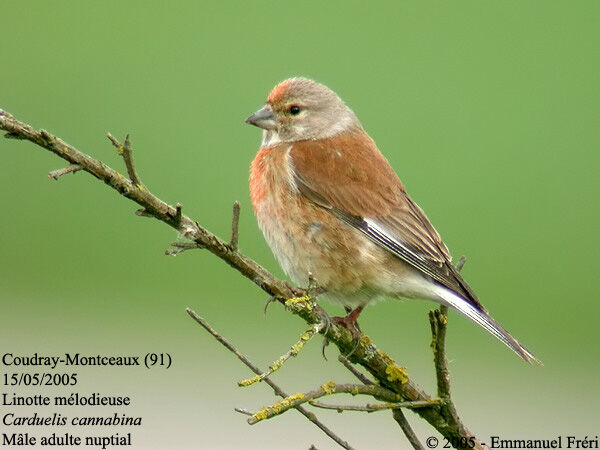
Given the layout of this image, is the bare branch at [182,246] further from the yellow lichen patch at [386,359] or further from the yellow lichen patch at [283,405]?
the yellow lichen patch at [386,359]

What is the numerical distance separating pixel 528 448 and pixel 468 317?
0.56 m

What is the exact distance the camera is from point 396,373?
3166 mm

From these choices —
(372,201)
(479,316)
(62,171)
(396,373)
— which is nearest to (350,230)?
(372,201)

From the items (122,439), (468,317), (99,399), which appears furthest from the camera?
(99,399)

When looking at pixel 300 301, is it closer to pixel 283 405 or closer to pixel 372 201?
pixel 283 405

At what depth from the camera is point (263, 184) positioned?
15.3 ft

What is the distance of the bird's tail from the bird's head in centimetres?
118

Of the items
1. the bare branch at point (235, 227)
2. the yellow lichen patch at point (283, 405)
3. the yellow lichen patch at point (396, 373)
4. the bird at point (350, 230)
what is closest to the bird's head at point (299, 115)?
the bird at point (350, 230)

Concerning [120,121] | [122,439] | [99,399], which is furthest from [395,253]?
[120,121]

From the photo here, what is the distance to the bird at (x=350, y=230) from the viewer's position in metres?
4.33

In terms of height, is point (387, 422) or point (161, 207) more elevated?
point (387, 422)

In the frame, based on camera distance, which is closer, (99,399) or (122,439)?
(122,439)

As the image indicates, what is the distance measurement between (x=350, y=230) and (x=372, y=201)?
0.18 m

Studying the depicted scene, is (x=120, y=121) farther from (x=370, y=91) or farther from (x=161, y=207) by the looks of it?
(x=161, y=207)
